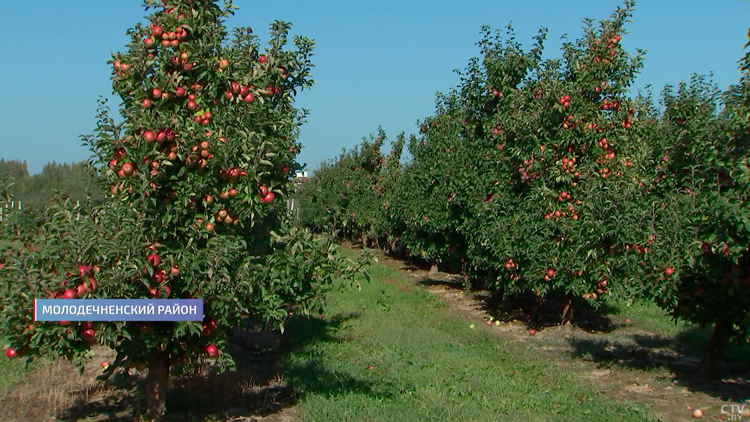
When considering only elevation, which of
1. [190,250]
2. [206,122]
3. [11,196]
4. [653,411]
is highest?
[206,122]

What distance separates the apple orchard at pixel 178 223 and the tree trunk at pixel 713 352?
4.92 metres

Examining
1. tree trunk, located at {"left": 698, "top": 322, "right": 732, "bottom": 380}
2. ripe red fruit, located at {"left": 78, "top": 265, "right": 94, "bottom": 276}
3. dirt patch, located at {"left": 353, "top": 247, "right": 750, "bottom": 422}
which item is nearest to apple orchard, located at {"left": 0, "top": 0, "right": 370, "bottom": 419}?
ripe red fruit, located at {"left": 78, "top": 265, "right": 94, "bottom": 276}

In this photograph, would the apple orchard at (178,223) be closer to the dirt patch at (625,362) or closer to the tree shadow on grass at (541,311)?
the dirt patch at (625,362)

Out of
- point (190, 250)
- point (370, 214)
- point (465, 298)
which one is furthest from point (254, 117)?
point (370, 214)

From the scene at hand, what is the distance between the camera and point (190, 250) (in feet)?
17.7

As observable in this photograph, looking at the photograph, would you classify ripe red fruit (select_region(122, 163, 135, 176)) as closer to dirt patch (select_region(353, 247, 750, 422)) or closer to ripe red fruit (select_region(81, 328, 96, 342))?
ripe red fruit (select_region(81, 328, 96, 342))

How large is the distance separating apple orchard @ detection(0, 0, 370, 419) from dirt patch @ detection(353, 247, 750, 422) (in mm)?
4251

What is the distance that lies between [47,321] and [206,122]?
2.12 m

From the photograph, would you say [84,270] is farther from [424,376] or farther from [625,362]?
[625,362]

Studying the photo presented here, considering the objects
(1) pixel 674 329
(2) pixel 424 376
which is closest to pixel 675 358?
(1) pixel 674 329

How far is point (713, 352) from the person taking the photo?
26.6ft

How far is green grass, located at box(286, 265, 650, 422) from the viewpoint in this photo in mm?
6898

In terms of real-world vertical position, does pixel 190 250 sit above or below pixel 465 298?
above

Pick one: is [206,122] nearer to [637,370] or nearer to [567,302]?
[637,370]
